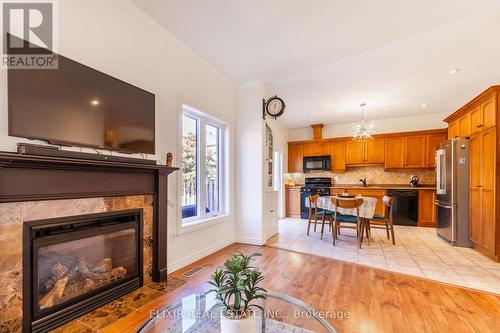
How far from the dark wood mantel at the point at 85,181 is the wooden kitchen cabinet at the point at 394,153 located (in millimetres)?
5705

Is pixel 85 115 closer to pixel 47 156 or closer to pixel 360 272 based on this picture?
pixel 47 156

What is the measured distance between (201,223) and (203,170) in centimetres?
78

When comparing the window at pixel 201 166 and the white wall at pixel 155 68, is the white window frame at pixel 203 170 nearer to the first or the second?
the window at pixel 201 166

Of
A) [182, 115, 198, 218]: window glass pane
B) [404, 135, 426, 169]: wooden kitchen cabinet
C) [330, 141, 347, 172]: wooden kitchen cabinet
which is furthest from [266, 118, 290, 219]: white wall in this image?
[404, 135, 426, 169]: wooden kitchen cabinet

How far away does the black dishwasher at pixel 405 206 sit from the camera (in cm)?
532

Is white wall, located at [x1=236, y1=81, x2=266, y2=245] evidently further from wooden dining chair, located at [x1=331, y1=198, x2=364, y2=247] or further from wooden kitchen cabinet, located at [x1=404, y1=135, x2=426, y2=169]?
wooden kitchen cabinet, located at [x1=404, y1=135, x2=426, y2=169]

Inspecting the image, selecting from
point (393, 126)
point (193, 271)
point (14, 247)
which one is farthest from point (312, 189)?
point (14, 247)

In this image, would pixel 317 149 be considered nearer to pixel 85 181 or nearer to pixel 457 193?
pixel 457 193

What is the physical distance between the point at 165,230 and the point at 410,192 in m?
5.56

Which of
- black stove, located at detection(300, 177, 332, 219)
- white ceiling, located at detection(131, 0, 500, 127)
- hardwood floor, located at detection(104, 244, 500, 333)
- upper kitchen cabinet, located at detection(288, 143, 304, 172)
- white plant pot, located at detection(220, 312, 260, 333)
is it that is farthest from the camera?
upper kitchen cabinet, located at detection(288, 143, 304, 172)

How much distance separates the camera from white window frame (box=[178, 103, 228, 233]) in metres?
3.02

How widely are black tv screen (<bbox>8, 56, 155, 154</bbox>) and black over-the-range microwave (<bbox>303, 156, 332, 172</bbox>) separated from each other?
17.0ft

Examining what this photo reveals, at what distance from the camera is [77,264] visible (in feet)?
6.07

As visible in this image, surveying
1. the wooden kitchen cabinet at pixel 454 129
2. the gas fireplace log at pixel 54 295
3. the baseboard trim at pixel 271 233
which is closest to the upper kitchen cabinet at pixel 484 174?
the wooden kitchen cabinet at pixel 454 129
